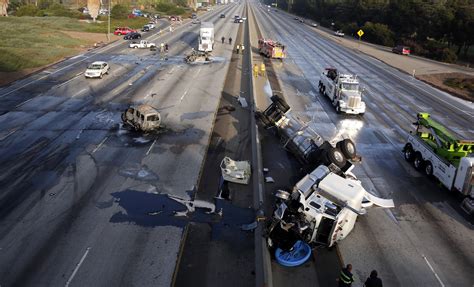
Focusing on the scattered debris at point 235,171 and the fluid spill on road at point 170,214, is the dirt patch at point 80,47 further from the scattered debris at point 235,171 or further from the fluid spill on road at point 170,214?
the scattered debris at point 235,171

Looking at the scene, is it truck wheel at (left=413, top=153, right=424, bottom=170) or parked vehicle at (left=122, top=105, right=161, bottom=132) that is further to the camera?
parked vehicle at (left=122, top=105, right=161, bottom=132)

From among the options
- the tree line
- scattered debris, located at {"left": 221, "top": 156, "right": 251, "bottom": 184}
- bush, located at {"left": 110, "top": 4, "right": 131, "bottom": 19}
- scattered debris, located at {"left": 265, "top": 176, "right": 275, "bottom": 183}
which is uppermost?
the tree line

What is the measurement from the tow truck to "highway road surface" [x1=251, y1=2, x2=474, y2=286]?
0.62m

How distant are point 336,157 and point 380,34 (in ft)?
274

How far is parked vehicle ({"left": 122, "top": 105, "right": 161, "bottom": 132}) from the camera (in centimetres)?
2759

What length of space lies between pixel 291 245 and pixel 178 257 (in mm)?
4124

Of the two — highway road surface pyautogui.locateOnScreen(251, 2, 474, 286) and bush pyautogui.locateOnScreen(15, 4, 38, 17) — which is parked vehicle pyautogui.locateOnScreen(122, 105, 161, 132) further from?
bush pyautogui.locateOnScreen(15, 4, 38, 17)

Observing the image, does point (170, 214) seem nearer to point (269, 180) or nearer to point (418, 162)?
point (269, 180)

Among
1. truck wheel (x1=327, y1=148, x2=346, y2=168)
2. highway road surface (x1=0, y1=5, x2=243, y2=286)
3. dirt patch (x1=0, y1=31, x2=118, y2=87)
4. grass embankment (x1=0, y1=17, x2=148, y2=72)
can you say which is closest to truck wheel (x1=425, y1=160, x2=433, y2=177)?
truck wheel (x1=327, y1=148, x2=346, y2=168)

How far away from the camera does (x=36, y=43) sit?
66500 millimetres

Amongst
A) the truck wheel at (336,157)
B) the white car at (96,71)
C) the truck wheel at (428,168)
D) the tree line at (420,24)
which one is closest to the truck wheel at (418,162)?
the truck wheel at (428,168)

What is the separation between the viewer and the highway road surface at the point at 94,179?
1481cm

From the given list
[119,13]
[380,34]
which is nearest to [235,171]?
[380,34]

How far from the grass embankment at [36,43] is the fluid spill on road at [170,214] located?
36215mm
